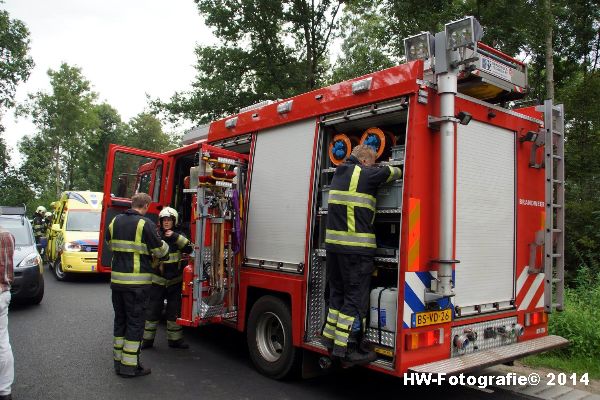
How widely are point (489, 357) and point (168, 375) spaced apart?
3214mm

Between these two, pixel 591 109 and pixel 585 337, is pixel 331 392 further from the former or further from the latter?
pixel 591 109

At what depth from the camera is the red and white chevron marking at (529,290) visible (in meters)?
4.73

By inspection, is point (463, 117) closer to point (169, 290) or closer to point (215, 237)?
point (215, 237)

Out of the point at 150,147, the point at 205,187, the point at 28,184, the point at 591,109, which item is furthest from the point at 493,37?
the point at 150,147

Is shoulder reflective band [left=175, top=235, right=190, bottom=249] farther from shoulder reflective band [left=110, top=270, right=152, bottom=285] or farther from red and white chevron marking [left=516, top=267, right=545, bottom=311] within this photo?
red and white chevron marking [left=516, top=267, right=545, bottom=311]

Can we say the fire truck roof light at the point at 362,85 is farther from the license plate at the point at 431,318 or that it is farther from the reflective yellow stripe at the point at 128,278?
the reflective yellow stripe at the point at 128,278

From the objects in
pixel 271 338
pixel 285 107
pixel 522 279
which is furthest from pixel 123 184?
pixel 522 279

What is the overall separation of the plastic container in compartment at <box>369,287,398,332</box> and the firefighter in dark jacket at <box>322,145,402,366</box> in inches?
3.0

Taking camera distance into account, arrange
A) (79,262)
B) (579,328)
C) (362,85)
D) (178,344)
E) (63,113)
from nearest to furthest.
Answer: (362,85) < (579,328) < (178,344) < (79,262) < (63,113)

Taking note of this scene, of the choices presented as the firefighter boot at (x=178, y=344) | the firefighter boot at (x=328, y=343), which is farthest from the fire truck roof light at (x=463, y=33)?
the firefighter boot at (x=178, y=344)

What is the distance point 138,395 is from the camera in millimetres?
4480

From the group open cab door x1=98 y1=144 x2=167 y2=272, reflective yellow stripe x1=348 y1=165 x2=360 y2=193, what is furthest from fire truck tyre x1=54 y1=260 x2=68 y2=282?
reflective yellow stripe x1=348 y1=165 x2=360 y2=193

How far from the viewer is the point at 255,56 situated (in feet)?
62.6

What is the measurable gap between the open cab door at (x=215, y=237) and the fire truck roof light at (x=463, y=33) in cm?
270
